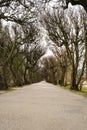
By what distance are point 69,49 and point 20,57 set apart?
84.5 ft

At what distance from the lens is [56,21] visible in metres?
45.5

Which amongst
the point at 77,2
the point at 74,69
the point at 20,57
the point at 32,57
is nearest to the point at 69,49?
the point at 74,69

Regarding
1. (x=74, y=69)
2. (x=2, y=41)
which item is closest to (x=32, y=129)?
(x=74, y=69)

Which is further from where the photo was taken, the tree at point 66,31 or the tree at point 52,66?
the tree at point 52,66

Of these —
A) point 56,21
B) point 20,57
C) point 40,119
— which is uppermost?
point 56,21

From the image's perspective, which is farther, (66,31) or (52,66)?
(52,66)

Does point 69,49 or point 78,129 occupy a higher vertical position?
point 69,49

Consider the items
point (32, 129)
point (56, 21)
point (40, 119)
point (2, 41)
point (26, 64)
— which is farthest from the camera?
point (26, 64)

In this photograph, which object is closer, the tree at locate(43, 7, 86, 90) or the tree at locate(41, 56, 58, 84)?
the tree at locate(43, 7, 86, 90)

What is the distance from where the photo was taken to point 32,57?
78.2 metres

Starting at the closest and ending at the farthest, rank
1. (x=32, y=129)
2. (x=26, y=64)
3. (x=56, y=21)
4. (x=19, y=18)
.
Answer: (x=32, y=129) < (x=19, y=18) < (x=56, y=21) < (x=26, y=64)

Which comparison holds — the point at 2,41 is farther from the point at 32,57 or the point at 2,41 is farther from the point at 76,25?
the point at 32,57

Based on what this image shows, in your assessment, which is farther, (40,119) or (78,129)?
(40,119)

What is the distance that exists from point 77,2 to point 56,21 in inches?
863
